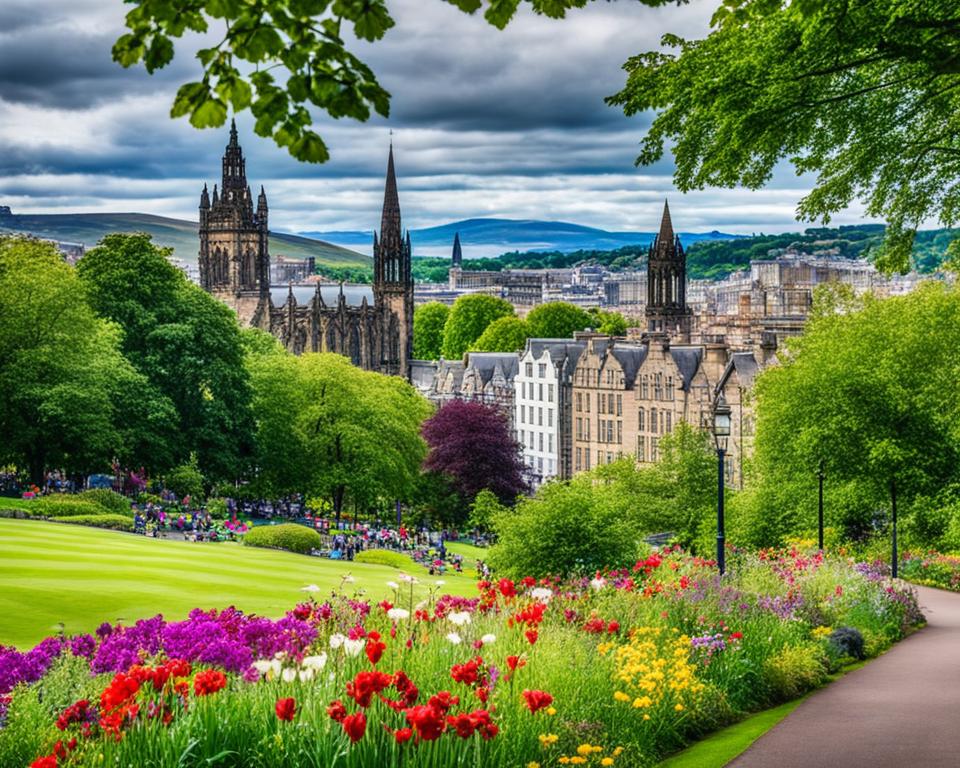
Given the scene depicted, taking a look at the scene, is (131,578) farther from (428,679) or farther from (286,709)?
(286,709)

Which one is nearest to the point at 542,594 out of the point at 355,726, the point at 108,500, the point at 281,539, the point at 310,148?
the point at 355,726

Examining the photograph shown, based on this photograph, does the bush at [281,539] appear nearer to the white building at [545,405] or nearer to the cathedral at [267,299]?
the white building at [545,405]

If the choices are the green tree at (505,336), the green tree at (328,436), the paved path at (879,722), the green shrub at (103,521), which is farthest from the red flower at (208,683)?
the green tree at (505,336)

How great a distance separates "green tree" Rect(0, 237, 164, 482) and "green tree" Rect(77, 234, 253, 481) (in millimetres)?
3862

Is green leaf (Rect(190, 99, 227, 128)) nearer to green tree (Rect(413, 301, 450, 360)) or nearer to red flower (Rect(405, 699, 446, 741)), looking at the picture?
red flower (Rect(405, 699, 446, 741))

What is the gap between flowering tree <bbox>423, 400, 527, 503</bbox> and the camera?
236 feet

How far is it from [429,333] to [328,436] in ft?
381

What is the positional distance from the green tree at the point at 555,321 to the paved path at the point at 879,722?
113m

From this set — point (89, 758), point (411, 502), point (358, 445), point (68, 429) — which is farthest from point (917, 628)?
point (411, 502)

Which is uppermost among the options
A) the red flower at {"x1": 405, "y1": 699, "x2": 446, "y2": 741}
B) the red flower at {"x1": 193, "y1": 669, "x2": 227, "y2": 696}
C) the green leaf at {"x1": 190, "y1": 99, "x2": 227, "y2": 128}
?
the green leaf at {"x1": 190, "y1": 99, "x2": 227, "y2": 128}

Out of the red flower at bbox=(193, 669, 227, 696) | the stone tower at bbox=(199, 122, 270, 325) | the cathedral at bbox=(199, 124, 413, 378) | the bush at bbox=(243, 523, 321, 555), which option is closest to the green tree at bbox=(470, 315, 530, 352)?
the cathedral at bbox=(199, 124, 413, 378)

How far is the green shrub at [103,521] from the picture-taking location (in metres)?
42.2

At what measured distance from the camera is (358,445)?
6581 cm

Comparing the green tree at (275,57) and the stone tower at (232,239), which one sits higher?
the stone tower at (232,239)
